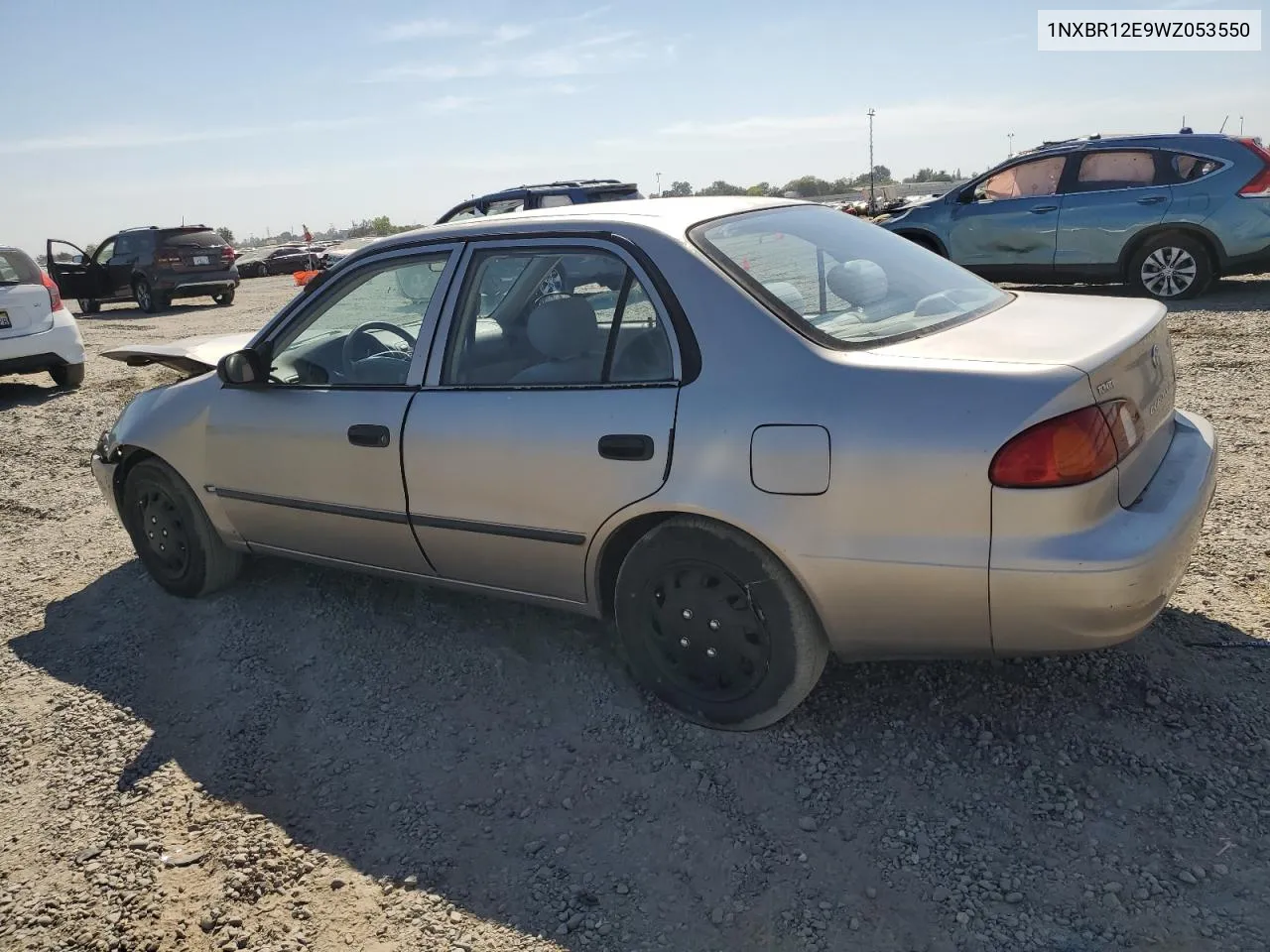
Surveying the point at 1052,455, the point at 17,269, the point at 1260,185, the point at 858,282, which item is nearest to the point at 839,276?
the point at 858,282

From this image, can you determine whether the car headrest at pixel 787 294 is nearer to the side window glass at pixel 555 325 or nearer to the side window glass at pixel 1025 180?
the side window glass at pixel 555 325

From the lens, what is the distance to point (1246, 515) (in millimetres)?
4281

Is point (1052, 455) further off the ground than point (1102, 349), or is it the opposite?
point (1102, 349)

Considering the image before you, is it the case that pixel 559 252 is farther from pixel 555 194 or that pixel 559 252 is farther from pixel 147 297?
pixel 147 297

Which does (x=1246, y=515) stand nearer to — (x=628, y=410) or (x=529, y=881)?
(x=628, y=410)

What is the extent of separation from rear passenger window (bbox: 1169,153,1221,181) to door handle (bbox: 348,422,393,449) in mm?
9085

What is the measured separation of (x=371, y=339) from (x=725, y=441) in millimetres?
1730

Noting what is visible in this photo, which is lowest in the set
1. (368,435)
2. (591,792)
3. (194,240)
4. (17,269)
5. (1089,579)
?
(591,792)

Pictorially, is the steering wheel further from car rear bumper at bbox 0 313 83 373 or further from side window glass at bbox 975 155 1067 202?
side window glass at bbox 975 155 1067 202

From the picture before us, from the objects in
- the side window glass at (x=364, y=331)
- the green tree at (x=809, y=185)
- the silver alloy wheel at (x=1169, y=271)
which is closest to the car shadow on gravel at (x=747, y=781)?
the side window glass at (x=364, y=331)

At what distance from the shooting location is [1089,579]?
2.45 meters

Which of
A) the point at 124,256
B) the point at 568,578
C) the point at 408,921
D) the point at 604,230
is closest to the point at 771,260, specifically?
the point at 604,230

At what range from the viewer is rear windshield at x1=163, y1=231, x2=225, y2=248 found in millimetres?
18953

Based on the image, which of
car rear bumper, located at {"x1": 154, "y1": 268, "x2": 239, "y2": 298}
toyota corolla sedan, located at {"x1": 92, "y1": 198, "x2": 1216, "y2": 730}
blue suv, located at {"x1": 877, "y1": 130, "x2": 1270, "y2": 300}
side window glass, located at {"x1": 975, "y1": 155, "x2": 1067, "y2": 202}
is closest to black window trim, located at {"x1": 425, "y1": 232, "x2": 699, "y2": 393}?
toyota corolla sedan, located at {"x1": 92, "y1": 198, "x2": 1216, "y2": 730}
